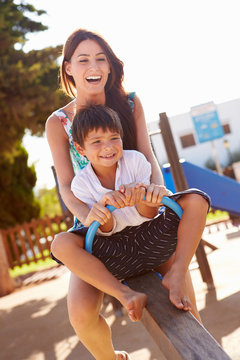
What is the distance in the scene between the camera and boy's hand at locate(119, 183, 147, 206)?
1.84 m

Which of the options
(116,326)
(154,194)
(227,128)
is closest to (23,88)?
(116,326)

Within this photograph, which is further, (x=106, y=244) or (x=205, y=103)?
(x=205, y=103)

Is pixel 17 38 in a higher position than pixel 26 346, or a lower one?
higher

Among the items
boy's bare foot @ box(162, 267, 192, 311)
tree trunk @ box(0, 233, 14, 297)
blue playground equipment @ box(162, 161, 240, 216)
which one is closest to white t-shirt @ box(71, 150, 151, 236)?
boy's bare foot @ box(162, 267, 192, 311)

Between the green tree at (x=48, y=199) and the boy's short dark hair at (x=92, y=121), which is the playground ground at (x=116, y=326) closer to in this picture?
the boy's short dark hair at (x=92, y=121)

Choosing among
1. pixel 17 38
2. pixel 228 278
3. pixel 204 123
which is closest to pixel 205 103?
pixel 204 123

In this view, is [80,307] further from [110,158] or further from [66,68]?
[66,68]

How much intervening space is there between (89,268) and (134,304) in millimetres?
257

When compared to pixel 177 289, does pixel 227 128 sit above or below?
above

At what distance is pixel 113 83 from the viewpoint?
258 cm

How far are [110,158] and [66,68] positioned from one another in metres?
0.74

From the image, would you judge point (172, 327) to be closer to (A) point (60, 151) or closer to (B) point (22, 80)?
(A) point (60, 151)

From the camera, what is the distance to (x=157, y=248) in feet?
6.73

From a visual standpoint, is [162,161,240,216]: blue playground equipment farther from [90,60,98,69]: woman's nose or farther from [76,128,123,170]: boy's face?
[76,128,123,170]: boy's face
